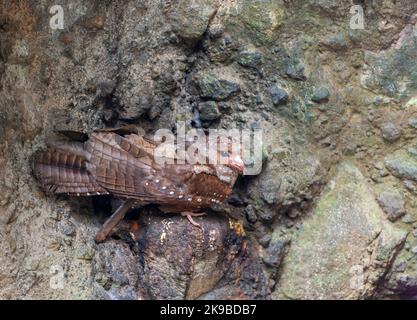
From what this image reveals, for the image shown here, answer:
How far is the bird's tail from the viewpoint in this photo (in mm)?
3243

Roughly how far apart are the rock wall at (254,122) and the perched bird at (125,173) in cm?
11

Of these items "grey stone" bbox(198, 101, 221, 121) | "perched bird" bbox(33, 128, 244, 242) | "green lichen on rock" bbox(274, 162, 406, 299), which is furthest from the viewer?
"grey stone" bbox(198, 101, 221, 121)

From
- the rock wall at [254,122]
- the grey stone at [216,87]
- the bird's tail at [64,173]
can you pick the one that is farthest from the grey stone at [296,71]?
the bird's tail at [64,173]

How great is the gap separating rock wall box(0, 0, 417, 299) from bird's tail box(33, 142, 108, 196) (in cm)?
7

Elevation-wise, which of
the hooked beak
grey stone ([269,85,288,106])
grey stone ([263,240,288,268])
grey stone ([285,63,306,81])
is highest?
grey stone ([285,63,306,81])

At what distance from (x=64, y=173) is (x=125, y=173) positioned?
267 millimetres

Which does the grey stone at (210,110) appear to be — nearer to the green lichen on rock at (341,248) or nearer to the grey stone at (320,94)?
the grey stone at (320,94)

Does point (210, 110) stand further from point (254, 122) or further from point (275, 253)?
point (275, 253)

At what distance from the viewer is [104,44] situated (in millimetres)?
3430

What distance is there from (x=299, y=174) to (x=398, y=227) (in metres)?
Result: 0.53

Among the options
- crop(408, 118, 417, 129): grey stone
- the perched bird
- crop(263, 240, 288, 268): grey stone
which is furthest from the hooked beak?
crop(408, 118, 417, 129): grey stone

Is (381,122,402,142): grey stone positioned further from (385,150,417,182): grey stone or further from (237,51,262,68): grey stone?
(237,51,262,68): grey stone
